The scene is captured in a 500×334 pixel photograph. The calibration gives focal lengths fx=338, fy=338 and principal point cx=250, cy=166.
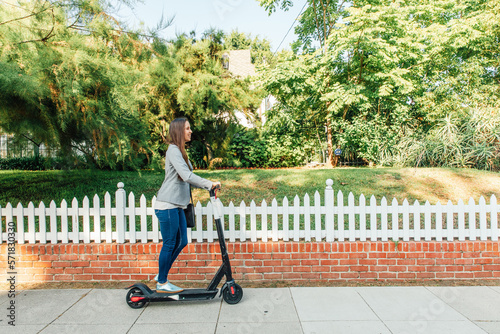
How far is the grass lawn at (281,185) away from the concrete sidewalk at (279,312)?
2.34 metres

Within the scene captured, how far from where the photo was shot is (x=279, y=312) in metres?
3.44

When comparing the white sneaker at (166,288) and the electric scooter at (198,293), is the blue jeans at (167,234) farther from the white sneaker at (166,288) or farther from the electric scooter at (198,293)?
the electric scooter at (198,293)

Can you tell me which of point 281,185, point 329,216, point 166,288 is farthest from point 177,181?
point 281,185

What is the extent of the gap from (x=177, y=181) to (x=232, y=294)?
1329 millimetres

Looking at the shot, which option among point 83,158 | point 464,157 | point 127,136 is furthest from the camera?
point 464,157

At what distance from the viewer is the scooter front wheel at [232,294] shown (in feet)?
11.8

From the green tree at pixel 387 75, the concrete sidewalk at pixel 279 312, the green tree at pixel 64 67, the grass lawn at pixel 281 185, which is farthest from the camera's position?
the green tree at pixel 387 75

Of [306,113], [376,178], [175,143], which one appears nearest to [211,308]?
[175,143]

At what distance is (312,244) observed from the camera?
14.1ft

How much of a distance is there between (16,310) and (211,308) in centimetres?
203

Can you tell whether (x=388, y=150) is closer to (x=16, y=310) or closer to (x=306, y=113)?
(x=306, y=113)

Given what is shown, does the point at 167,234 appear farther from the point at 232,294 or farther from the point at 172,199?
the point at 232,294

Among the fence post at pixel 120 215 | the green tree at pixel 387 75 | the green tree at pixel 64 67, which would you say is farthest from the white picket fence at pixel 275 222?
the green tree at pixel 387 75

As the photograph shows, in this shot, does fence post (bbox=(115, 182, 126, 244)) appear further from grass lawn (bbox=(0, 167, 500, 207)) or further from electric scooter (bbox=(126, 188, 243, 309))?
grass lawn (bbox=(0, 167, 500, 207))
